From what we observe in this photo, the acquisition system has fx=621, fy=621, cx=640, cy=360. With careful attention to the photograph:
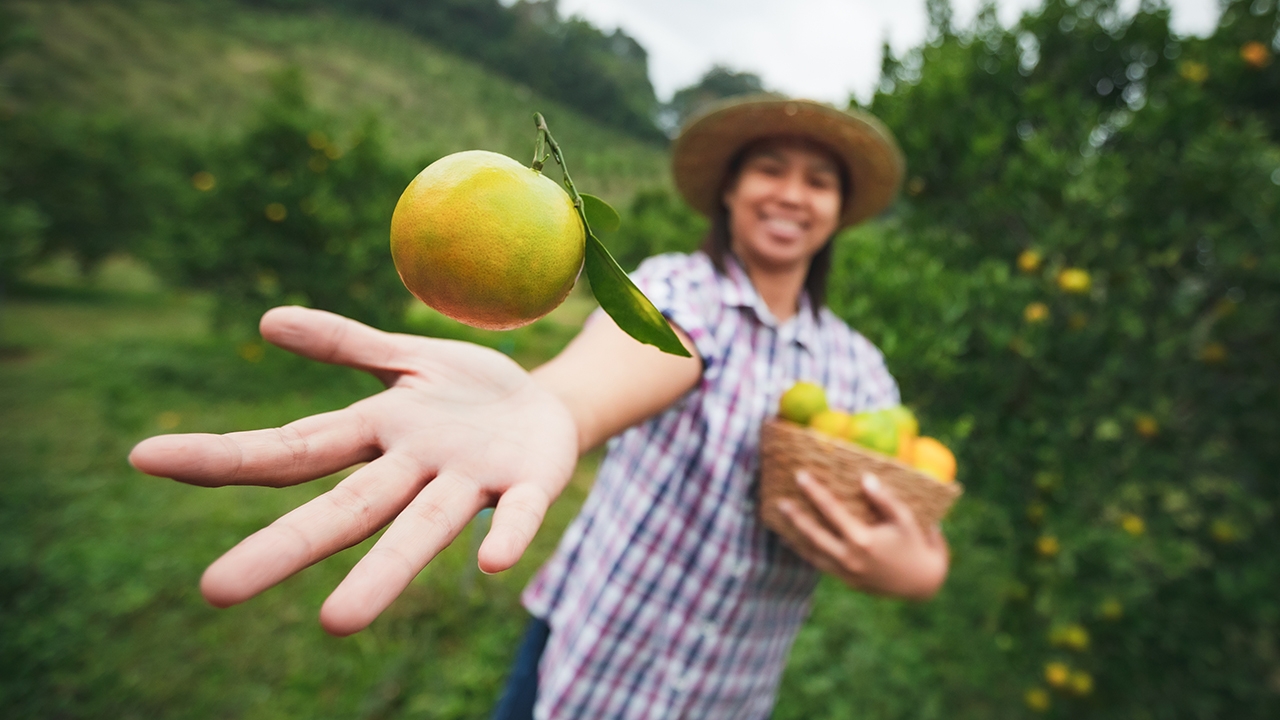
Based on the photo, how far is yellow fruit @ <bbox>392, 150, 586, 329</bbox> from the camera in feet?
1.61

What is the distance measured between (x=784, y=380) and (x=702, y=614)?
62 cm

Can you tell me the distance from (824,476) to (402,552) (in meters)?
0.98

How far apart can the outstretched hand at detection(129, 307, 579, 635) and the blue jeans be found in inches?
38.9

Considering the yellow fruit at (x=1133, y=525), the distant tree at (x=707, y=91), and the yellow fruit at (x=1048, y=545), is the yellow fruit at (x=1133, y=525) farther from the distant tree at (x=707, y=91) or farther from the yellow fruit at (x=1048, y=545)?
the distant tree at (x=707, y=91)

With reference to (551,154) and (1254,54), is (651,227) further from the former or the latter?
(551,154)

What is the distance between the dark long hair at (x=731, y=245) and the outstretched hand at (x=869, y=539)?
64cm

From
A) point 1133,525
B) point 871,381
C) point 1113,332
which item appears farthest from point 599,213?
point 1133,525

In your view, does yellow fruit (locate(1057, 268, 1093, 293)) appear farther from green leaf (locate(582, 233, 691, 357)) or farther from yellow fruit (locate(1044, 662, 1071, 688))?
green leaf (locate(582, 233, 691, 357))

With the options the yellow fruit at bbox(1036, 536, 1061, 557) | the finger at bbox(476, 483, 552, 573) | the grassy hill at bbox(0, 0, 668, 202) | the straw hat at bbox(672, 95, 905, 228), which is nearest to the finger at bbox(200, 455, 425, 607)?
the finger at bbox(476, 483, 552, 573)

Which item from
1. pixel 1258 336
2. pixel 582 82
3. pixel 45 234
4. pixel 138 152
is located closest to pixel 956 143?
pixel 1258 336

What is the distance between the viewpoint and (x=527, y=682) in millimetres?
1670

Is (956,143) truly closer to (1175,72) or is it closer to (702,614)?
(1175,72)

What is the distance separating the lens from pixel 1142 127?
226 centimetres

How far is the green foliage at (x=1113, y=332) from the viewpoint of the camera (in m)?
2.15
